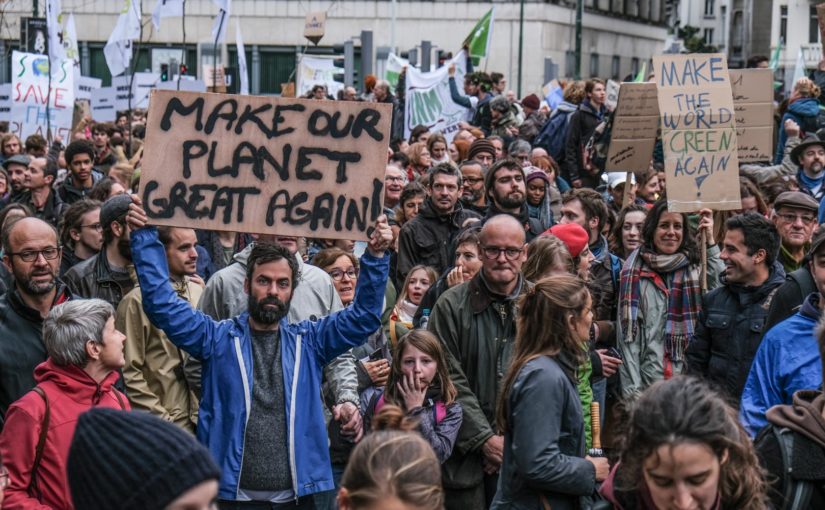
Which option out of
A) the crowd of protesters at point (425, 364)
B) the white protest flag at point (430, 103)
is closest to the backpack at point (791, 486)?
the crowd of protesters at point (425, 364)

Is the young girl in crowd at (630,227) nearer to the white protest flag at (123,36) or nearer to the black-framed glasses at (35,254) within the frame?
the black-framed glasses at (35,254)

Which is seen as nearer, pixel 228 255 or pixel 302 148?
pixel 302 148

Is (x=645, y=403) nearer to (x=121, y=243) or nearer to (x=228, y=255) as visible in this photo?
(x=121, y=243)

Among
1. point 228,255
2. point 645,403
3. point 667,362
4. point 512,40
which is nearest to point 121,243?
point 228,255

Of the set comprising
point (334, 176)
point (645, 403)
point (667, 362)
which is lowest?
point (667, 362)

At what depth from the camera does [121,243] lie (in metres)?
6.74

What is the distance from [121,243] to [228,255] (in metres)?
2.39

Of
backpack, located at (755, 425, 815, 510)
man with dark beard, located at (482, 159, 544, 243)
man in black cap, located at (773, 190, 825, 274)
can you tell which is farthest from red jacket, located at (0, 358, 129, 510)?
man with dark beard, located at (482, 159, 544, 243)

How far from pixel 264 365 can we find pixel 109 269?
5.65 ft

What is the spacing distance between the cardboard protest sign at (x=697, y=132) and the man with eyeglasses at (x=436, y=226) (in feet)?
5.61

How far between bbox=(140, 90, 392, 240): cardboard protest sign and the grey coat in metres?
1.21

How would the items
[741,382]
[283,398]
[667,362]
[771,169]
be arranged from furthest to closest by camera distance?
[771,169] → [667,362] → [741,382] → [283,398]

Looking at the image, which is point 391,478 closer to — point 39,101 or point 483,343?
point 483,343

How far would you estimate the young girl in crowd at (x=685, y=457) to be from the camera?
Answer: 3.64m
